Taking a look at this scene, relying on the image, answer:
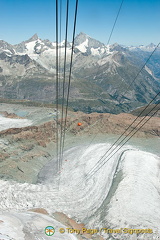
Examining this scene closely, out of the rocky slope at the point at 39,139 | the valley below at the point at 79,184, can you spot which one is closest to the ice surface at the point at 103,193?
the valley below at the point at 79,184

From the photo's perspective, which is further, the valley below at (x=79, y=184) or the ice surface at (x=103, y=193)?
the ice surface at (x=103, y=193)

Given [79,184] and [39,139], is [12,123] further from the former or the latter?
[79,184]

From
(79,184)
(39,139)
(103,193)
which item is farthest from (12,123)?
(103,193)

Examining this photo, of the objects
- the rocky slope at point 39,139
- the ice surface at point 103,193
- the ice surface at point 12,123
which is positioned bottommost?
the ice surface at point 103,193

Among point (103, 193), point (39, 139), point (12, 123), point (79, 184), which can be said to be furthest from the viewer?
point (12, 123)

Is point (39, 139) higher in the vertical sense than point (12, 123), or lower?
lower

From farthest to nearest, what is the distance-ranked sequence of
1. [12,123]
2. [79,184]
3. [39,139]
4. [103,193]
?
[12,123], [39,139], [79,184], [103,193]

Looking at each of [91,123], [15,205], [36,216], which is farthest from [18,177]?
[91,123]

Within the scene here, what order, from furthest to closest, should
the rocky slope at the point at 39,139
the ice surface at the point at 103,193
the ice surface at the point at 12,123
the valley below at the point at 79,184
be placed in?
1. the ice surface at the point at 12,123
2. the rocky slope at the point at 39,139
3. the ice surface at the point at 103,193
4. the valley below at the point at 79,184

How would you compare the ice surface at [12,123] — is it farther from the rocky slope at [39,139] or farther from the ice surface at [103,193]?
the ice surface at [103,193]

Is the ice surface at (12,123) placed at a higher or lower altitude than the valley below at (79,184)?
higher

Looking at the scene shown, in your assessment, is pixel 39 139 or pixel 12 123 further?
pixel 12 123
